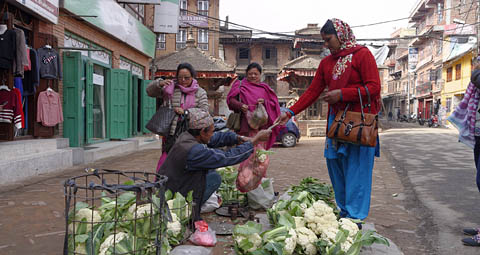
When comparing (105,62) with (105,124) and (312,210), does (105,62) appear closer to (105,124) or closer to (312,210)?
(105,124)

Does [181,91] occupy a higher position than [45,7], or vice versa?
[45,7]

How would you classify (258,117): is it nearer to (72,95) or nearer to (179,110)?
(179,110)

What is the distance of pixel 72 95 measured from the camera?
890cm

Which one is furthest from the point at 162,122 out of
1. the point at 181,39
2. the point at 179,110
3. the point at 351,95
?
the point at 181,39

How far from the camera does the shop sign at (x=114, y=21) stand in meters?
9.43

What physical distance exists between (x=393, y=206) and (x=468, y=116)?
5.81 feet

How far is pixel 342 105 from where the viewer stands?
3.45 meters

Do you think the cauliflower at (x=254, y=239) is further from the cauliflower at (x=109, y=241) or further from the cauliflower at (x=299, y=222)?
the cauliflower at (x=109, y=241)

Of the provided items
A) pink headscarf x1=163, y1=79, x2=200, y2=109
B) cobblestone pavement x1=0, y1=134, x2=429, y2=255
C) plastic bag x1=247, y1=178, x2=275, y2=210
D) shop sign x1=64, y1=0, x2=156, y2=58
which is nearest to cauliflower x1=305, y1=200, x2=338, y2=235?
cobblestone pavement x1=0, y1=134, x2=429, y2=255

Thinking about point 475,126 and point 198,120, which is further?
point 475,126

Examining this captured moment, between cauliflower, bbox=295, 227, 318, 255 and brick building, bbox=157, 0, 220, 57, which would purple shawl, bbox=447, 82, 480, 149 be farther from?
brick building, bbox=157, 0, 220, 57

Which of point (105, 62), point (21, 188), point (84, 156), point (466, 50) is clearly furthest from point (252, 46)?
point (21, 188)

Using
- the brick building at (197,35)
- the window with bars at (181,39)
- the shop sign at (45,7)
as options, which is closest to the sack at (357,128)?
the shop sign at (45,7)

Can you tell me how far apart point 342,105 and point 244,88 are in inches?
63.3
